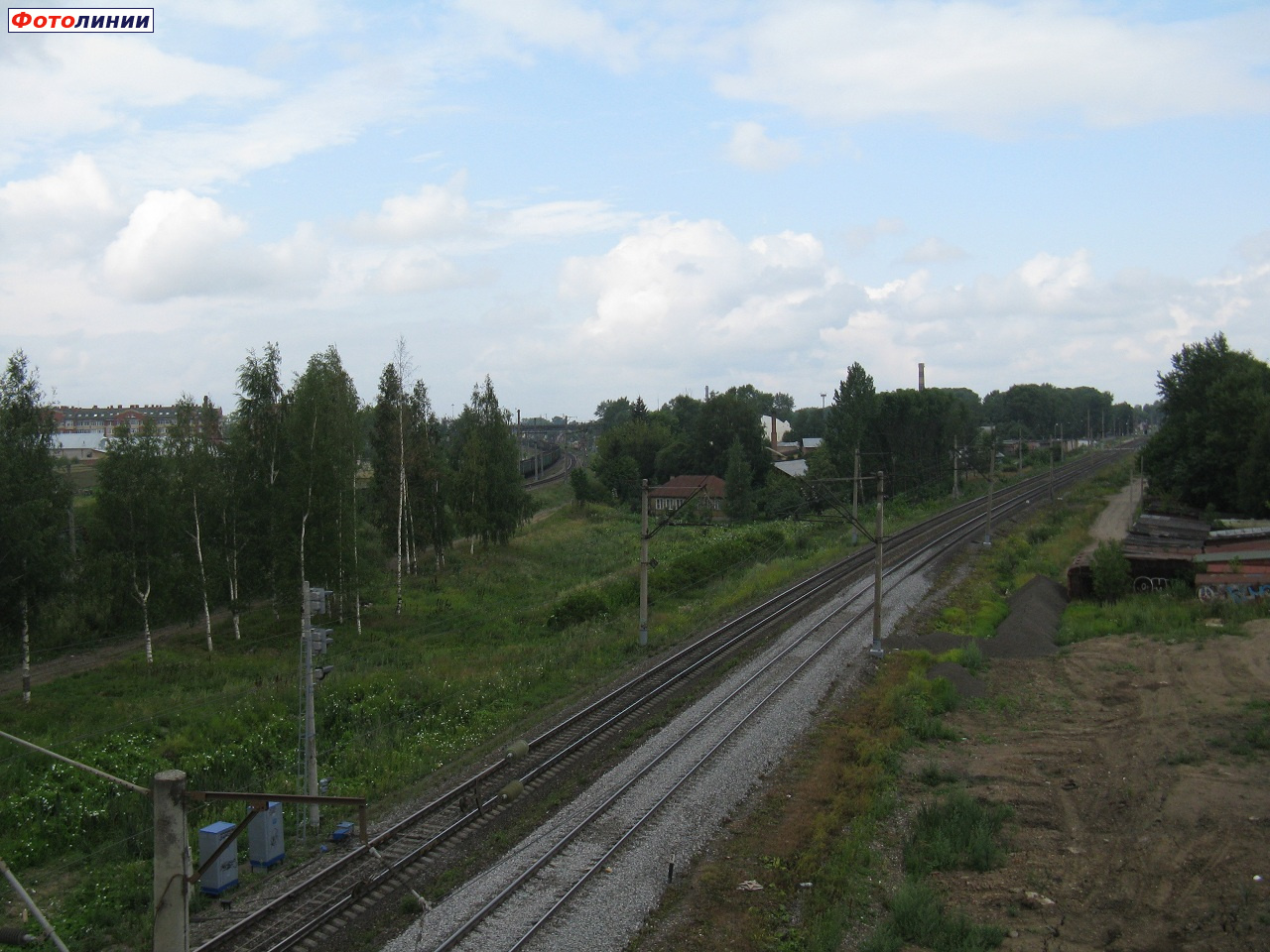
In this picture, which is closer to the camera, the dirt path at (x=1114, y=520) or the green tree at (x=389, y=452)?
the green tree at (x=389, y=452)

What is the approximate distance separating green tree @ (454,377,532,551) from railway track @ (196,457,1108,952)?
22.8 metres

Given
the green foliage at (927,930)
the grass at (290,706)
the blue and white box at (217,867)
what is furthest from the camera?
the grass at (290,706)

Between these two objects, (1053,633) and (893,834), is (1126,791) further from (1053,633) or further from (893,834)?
(1053,633)

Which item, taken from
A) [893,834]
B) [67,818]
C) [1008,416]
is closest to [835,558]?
[893,834]

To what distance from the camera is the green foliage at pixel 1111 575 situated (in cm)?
3388

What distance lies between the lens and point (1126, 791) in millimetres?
15617

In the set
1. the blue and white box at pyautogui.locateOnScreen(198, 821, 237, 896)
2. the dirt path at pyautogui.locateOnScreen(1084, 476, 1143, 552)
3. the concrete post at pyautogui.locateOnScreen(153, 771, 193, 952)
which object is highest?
the concrete post at pyautogui.locateOnScreen(153, 771, 193, 952)

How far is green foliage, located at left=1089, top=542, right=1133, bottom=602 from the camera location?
3388cm

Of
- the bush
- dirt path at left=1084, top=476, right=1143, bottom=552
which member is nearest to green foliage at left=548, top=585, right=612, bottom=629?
the bush

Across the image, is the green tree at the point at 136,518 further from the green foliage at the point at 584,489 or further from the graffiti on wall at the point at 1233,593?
the green foliage at the point at 584,489

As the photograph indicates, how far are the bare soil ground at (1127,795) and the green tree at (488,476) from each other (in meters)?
31.8

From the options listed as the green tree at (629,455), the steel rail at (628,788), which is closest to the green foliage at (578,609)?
the steel rail at (628,788)

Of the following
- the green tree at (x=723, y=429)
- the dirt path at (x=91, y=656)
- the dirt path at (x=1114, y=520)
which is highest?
the green tree at (x=723, y=429)

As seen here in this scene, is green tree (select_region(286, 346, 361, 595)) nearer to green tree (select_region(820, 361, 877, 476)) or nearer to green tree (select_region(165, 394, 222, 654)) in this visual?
green tree (select_region(165, 394, 222, 654))
